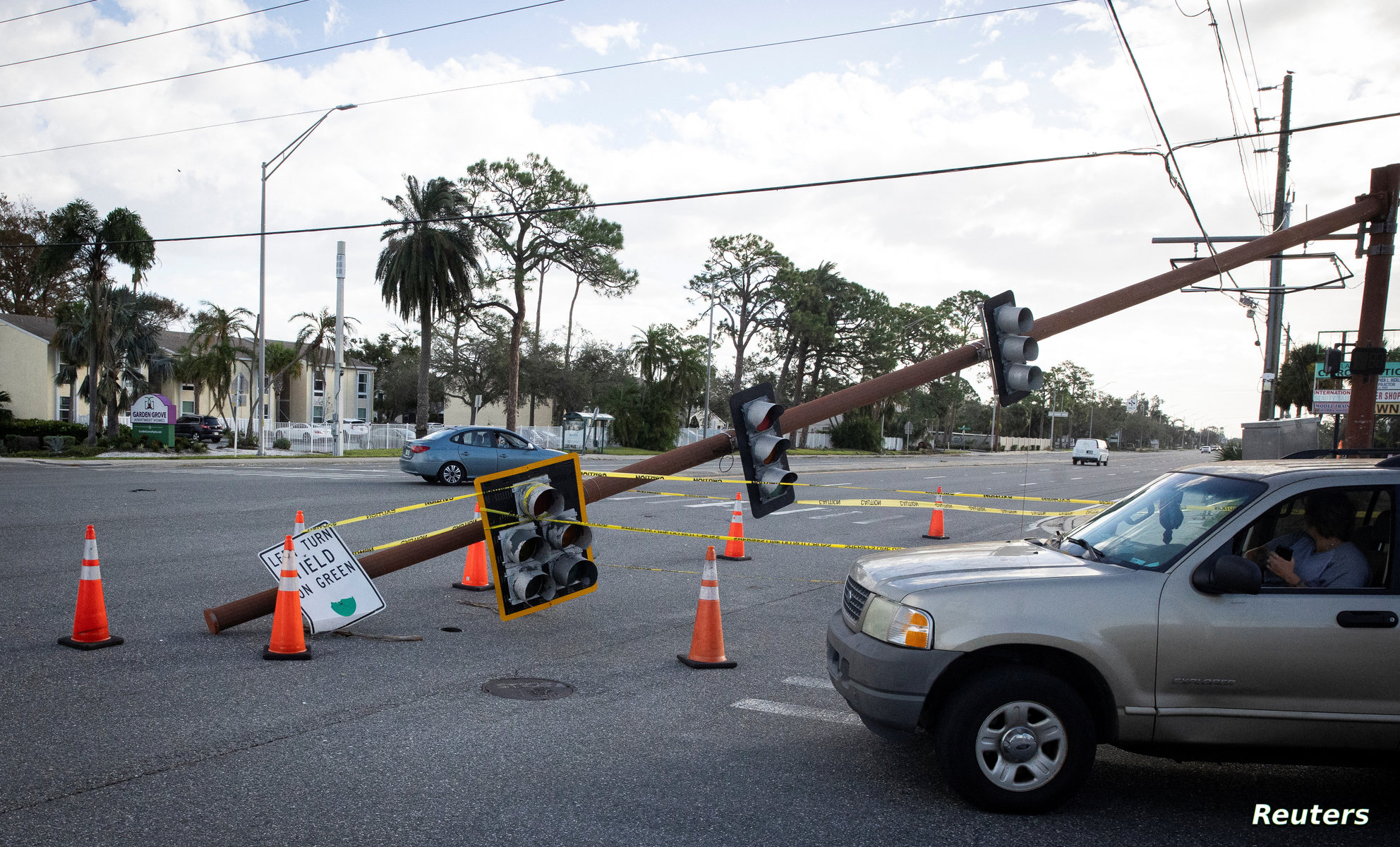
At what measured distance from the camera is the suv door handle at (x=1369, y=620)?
4055 mm

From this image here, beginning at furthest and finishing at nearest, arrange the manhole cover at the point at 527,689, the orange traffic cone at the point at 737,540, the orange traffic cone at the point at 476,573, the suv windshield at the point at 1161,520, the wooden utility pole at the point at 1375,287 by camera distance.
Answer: the orange traffic cone at the point at 737,540 < the wooden utility pole at the point at 1375,287 < the orange traffic cone at the point at 476,573 < the manhole cover at the point at 527,689 < the suv windshield at the point at 1161,520

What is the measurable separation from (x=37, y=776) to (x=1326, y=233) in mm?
12684

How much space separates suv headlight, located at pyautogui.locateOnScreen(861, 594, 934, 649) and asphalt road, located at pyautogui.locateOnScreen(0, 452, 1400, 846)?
748 millimetres

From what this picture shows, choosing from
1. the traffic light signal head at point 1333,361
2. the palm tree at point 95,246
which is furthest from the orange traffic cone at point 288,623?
the palm tree at point 95,246

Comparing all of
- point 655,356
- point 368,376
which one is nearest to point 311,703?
point 655,356

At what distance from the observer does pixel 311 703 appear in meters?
5.59

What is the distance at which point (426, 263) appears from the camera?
4094cm

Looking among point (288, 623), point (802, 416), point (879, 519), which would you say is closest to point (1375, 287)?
point (879, 519)

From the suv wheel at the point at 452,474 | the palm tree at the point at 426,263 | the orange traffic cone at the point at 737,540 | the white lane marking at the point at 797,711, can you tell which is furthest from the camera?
the palm tree at the point at 426,263

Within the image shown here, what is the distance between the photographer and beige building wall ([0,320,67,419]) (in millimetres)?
50875

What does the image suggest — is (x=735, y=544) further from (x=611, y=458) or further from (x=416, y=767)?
(x=611, y=458)

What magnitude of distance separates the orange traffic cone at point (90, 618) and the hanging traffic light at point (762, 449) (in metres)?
4.65

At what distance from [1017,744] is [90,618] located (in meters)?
6.28

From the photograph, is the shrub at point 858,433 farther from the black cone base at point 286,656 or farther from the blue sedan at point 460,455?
the black cone base at point 286,656
